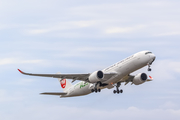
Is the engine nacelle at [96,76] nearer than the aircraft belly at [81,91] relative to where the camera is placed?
Yes

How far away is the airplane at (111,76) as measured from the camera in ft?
201

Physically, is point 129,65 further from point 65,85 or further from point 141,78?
point 65,85

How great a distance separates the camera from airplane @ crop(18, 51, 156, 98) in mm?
61344

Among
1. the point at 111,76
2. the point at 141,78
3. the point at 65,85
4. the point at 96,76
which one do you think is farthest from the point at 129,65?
the point at 65,85

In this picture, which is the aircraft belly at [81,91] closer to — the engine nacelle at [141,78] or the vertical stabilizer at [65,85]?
the vertical stabilizer at [65,85]

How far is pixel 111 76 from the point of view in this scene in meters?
63.6

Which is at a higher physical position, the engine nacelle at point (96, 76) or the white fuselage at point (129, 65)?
the white fuselage at point (129, 65)

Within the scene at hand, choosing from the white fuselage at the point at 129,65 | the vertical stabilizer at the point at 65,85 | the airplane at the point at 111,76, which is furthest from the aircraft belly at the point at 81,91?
the vertical stabilizer at the point at 65,85

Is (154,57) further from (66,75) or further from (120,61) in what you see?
(66,75)

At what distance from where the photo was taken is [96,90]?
216ft

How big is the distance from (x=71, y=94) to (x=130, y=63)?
52.9 feet

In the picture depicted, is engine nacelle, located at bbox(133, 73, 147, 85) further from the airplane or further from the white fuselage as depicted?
the white fuselage

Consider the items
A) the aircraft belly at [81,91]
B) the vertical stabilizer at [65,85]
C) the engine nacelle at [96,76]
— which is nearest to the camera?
the engine nacelle at [96,76]

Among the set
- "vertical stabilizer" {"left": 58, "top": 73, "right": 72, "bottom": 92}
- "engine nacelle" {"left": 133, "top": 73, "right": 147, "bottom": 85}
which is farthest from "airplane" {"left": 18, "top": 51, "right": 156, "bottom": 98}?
"vertical stabilizer" {"left": 58, "top": 73, "right": 72, "bottom": 92}
